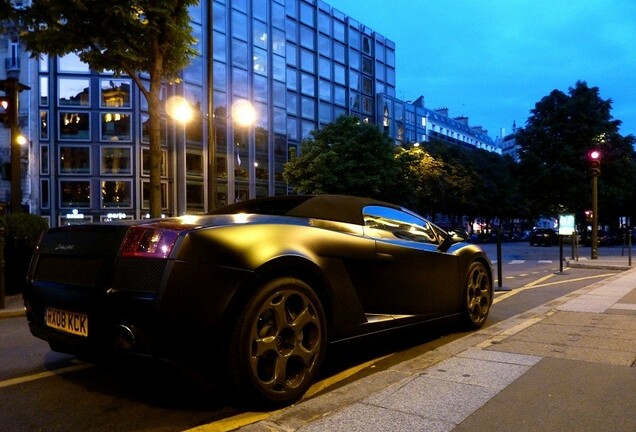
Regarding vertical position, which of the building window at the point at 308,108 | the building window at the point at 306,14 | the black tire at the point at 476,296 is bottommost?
the black tire at the point at 476,296

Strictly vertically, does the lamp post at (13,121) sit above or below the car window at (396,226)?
above

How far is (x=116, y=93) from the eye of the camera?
39.0 m

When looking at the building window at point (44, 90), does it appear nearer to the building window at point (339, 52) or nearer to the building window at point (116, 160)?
the building window at point (116, 160)

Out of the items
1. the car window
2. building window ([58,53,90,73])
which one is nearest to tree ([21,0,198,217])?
the car window

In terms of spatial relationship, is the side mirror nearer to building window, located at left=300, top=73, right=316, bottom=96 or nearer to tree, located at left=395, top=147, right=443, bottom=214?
tree, located at left=395, top=147, right=443, bottom=214

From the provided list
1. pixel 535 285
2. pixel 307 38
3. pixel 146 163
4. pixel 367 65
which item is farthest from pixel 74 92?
pixel 535 285

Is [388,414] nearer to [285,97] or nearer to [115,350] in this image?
[115,350]

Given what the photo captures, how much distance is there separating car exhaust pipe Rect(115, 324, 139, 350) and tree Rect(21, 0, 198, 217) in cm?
863

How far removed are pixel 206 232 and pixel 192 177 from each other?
38929mm

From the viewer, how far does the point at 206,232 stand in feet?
11.1

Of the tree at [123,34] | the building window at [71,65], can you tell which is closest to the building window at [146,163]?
the building window at [71,65]

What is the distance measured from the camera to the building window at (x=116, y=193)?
38.8 m

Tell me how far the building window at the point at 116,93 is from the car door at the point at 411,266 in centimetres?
3737

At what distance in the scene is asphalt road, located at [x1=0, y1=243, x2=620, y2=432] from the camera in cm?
336
